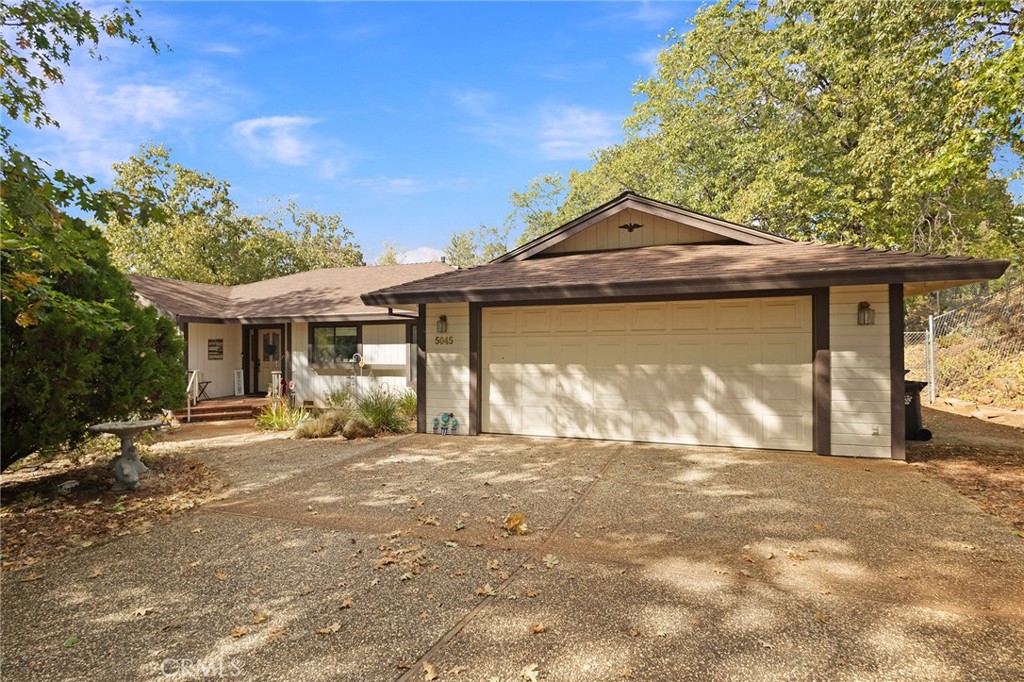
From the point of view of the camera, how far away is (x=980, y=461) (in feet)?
22.4

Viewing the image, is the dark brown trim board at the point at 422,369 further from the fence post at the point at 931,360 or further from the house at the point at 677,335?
the fence post at the point at 931,360

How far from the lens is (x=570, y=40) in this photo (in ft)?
37.0

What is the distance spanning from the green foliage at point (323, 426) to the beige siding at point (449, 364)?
1703mm

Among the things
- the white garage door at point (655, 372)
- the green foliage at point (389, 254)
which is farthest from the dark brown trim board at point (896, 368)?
the green foliage at point (389, 254)

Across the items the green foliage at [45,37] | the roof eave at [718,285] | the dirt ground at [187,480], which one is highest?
the green foliage at [45,37]

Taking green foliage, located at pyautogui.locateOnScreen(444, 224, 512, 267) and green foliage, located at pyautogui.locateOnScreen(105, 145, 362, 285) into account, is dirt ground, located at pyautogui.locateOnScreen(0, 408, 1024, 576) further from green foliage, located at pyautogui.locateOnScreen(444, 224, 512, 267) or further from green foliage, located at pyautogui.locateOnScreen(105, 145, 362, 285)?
green foliage, located at pyautogui.locateOnScreen(444, 224, 512, 267)

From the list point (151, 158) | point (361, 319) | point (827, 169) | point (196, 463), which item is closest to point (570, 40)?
point (361, 319)

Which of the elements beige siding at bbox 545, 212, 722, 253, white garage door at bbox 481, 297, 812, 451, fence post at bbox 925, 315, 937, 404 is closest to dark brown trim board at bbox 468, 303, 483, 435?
white garage door at bbox 481, 297, 812, 451

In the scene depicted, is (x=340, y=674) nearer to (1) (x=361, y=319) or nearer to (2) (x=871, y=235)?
(1) (x=361, y=319)

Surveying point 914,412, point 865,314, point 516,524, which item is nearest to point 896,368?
point 865,314

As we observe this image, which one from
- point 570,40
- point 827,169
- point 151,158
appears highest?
point 151,158

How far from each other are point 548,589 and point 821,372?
5740mm

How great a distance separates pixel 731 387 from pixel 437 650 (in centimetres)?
633

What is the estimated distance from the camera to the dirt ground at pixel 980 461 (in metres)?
5.13
